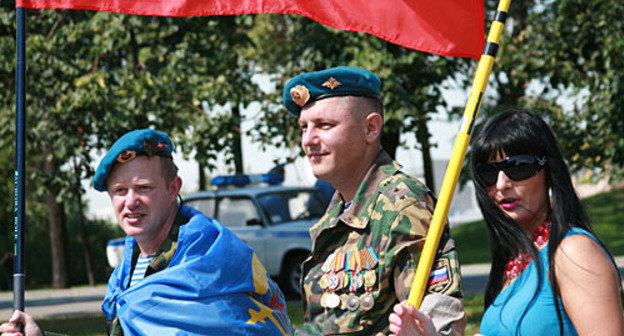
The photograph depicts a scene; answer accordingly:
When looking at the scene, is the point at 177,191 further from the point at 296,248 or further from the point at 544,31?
the point at 296,248

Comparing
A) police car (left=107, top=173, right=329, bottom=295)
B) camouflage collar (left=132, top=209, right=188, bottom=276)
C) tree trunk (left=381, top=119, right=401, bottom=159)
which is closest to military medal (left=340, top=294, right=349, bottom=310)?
camouflage collar (left=132, top=209, right=188, bottom=276)

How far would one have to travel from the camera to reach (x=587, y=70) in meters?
10.8

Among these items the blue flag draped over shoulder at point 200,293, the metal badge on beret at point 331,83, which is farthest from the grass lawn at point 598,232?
Answer: the metal badge on beret at point 331,83

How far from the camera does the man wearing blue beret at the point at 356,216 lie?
2.76m

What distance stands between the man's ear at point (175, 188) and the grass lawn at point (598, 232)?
20339 millimetres

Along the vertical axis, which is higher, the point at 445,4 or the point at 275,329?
the point at 445,4

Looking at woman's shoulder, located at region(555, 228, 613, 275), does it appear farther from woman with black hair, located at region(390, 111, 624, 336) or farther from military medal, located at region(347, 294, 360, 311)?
military medal, located at region(347, 294, 360, 311)

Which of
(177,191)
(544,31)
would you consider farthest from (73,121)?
(177,191)

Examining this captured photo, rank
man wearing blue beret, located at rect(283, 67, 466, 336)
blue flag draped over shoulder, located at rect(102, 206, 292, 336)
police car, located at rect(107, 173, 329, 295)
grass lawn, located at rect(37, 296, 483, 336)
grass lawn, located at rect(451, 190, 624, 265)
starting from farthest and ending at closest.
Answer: grass lawn, located at rect(451, 190, 624, 265) → police car, located at rect(107, 173, 329, 295) → grass lawn, located at rect(37, 296, 483, 336) → blue flag draped over shoulder, located at rect(102, 206, 292, 336) → man wearing blue beret, located at rect(283, 67, 466, 336)

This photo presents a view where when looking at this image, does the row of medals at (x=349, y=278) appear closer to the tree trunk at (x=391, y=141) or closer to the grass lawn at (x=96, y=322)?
the grass lawn at (x=96, y=322)

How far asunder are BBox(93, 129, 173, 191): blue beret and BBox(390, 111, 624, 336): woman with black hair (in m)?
1.28

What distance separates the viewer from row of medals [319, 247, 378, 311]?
9.25ft

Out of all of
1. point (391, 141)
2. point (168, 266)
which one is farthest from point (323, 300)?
point (391, 141)

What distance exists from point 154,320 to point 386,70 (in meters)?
8.45
